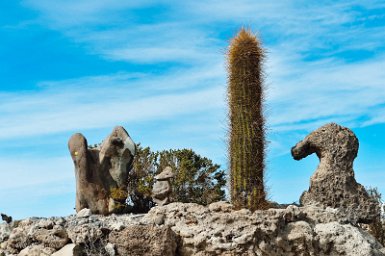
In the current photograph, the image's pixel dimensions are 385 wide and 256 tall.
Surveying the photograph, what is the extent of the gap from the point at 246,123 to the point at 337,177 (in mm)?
2498

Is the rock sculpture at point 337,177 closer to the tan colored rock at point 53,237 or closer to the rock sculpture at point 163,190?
the rock sculpture at point 163,190

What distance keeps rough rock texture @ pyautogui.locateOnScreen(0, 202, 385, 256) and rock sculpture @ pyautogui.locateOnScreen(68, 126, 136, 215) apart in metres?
1.39

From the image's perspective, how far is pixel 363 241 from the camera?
1515cm

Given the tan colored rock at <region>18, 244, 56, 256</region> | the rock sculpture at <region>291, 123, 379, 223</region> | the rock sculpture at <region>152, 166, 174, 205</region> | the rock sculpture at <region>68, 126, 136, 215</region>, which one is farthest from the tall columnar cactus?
the tan colored rock at <region>18, 244, 56, 256</region>

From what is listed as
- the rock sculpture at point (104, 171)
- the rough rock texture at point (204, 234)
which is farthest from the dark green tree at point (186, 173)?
the rough rock texture at point (204, 234)

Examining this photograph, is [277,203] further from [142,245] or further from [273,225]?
[142,245]

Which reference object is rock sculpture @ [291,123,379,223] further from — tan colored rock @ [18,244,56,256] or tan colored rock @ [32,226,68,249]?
tan colored rock @ [18,244,56,256]

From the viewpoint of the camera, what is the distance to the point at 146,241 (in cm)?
1409

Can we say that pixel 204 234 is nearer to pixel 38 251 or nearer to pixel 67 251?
pixel 67 251

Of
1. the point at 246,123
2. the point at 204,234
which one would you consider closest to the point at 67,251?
the point at 204,234

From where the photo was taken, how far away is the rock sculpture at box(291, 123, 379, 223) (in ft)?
55.6

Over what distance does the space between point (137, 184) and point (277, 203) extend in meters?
3.57

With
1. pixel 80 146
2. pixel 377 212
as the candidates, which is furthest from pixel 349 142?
pixel 80 146

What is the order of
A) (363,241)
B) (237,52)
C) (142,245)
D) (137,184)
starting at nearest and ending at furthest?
(142,245), (363,241), (237,52), (137,184)
